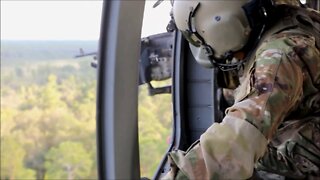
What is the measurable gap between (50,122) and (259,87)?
2781mm

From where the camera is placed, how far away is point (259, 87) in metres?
1.34

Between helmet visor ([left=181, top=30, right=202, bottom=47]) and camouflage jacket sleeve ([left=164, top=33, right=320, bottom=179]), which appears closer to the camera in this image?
camouflage jacket sleeve ([left=164, top=33, right=320, bottom=179])

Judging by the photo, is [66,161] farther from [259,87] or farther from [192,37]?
[259,87]

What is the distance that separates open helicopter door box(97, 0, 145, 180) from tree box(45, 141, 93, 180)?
258 cm

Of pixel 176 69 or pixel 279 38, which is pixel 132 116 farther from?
pixel 176 69

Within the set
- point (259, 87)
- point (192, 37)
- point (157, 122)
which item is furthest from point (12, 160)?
point (259, 87)

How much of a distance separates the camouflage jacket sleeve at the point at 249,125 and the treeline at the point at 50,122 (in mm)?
1703

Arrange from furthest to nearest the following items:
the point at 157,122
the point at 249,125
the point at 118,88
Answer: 1. the point at 157,122
2. the point at 249,125
3. the point at 118,88

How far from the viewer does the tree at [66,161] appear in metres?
3.62

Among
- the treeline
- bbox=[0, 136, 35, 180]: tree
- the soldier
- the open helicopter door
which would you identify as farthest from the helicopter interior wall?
the open helicopter door

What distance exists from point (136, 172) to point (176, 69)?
2050 millimetres

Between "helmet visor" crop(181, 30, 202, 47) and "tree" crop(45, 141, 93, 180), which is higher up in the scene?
"helmet visor" crop(181, 30, 202, 47)

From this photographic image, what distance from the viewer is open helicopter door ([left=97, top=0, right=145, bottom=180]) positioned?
911 mm

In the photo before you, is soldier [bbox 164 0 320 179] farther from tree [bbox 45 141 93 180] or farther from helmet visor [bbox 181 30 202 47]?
tree [bbox 45 141 93 180]
